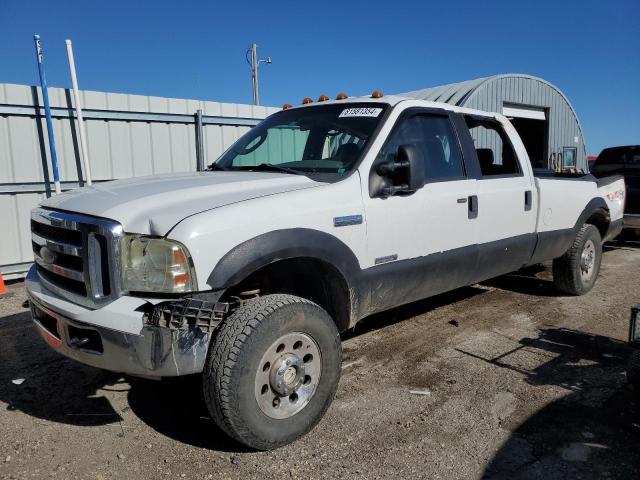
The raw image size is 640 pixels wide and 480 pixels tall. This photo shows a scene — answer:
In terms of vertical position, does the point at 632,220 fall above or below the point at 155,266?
below

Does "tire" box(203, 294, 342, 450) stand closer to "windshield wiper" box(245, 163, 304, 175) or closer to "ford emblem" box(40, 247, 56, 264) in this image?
"windshield wiper" box(245, 163, 304, 175)

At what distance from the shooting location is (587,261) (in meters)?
5.98

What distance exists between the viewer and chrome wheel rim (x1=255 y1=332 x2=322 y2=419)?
277 cm

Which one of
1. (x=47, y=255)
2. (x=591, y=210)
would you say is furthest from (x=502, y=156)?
(x=47, y=255)

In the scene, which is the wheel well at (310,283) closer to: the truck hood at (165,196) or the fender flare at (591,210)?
the truck hood at (165,196)

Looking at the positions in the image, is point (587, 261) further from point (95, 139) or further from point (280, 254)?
point (95, 139)

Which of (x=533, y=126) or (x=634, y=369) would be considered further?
(x=533, y=126)

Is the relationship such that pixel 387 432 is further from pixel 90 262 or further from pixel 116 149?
pixel 116 149

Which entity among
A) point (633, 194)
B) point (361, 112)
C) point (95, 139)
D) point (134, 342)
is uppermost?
point (95, 139)

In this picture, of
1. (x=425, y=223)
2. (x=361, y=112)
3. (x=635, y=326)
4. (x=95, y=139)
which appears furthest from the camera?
(x=95, y=139)

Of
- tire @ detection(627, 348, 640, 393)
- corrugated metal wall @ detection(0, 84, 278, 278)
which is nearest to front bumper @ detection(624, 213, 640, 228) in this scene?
tire @ detection(627, 348, 640, 393)

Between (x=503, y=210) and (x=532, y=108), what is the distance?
1386 cm

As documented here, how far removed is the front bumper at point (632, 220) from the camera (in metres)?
8.65

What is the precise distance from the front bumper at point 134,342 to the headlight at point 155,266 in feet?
0.27
